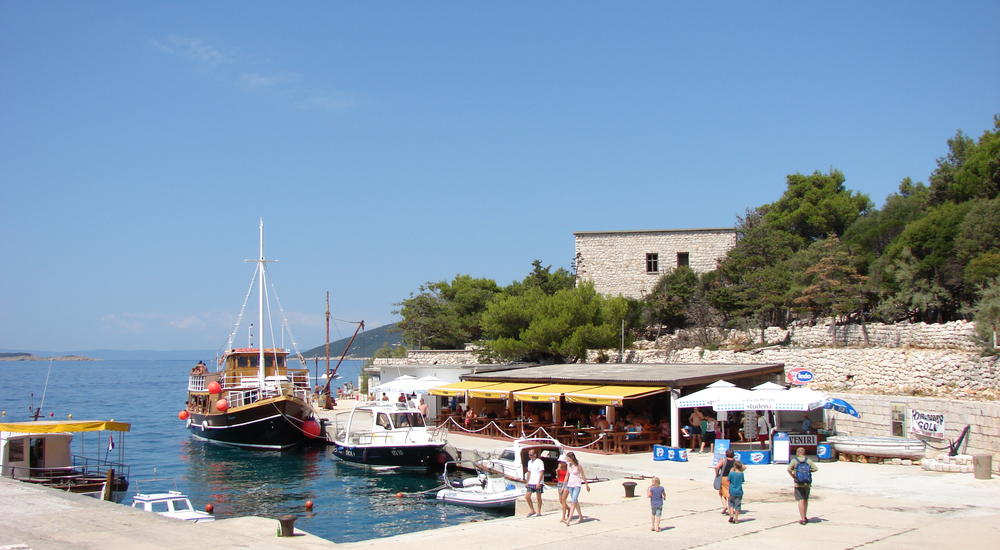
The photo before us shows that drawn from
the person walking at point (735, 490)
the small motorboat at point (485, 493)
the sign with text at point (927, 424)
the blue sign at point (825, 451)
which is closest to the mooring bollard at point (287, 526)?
the person walking at point (735, 490)

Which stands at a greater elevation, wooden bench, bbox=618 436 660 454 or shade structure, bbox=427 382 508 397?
shade structure, bbox=427 382 508 397

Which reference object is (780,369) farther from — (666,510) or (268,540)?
(268,540)

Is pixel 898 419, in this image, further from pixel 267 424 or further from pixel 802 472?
pixel 267 424

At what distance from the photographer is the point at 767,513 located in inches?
581

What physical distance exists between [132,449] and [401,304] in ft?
79.9

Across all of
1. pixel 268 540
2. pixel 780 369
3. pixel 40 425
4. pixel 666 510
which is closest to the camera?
pixel 268 540

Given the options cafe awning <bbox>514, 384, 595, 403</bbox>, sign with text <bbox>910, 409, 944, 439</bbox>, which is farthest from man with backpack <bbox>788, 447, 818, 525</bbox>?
cafe awning <bbox>514, 384, 595, 403</bbox>

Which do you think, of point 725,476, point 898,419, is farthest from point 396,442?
point 898,419

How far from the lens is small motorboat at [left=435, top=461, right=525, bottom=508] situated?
20.4m

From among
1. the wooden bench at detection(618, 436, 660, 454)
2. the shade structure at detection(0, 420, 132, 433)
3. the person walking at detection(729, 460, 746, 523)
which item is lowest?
the wooden bench at detection(618, 436, 660, 454)

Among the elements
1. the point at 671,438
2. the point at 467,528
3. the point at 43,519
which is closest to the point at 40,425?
the point at 43,519

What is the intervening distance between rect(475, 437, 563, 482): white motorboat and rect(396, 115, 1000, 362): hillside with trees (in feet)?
45.7

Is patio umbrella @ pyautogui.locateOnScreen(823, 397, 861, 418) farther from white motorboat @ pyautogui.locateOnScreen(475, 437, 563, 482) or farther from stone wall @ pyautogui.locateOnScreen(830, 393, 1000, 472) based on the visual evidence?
white motorboat @ pyautogui.locateOnScreen(475, 437, 563, 482)

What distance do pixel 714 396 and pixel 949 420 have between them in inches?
234
